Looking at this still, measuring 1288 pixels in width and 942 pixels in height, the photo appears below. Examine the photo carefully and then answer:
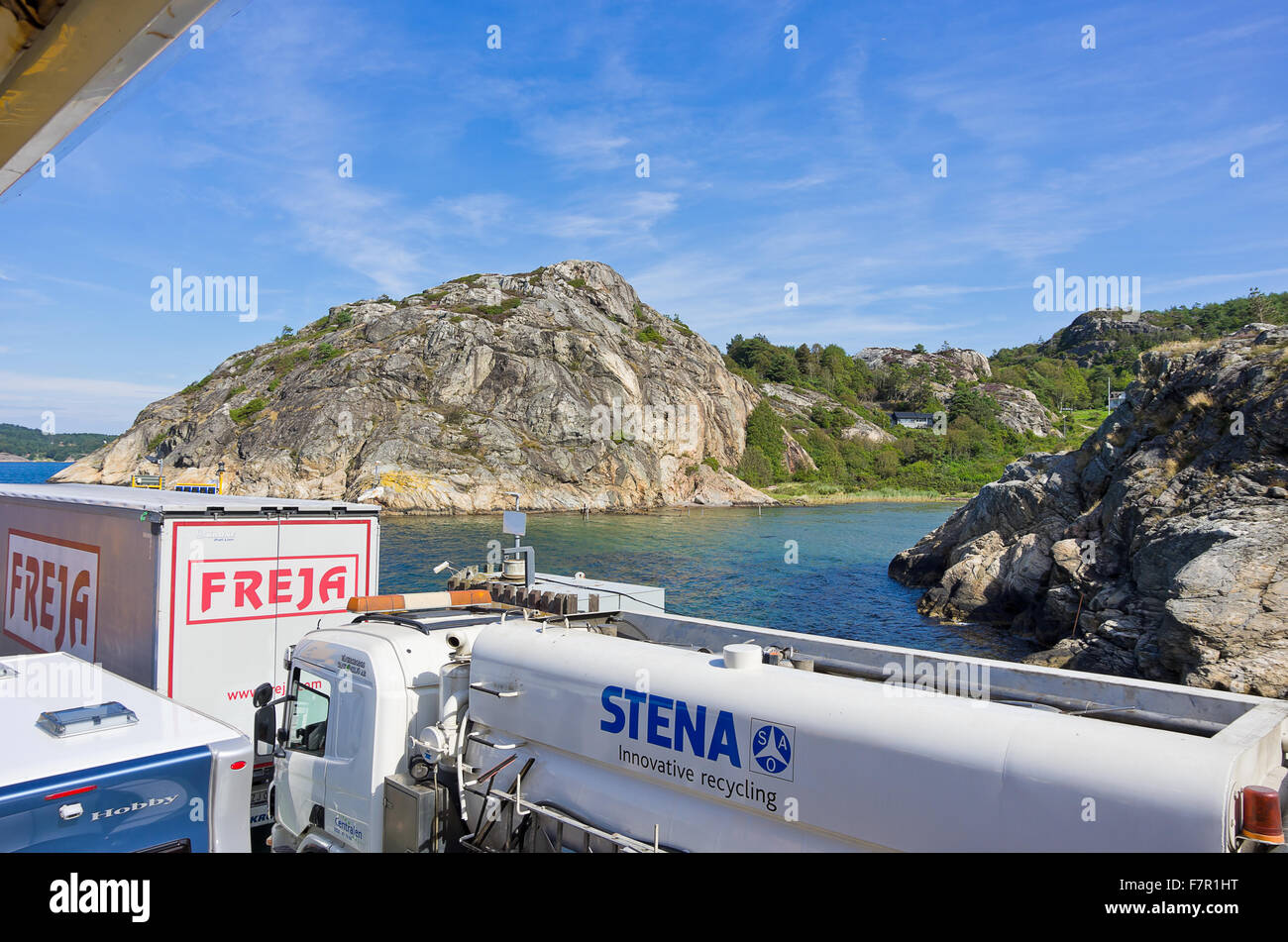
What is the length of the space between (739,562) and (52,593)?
4058 centimetres

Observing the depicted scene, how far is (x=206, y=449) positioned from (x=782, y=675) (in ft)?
271

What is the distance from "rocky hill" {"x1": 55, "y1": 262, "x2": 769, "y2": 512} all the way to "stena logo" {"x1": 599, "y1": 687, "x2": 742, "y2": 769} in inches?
2644

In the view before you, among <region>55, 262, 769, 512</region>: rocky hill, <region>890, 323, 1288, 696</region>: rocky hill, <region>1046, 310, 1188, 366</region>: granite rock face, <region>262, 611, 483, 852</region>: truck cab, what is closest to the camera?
<region>262, 611, 483, 852</region>: truck cab

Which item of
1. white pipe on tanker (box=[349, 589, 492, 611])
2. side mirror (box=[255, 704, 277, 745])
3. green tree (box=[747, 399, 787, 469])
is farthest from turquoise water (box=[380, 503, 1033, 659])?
green tree (box=[747, 399, 787, 469])

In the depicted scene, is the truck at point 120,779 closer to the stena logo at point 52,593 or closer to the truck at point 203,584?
the truck at point 203,584

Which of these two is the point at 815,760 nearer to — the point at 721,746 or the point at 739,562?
the point at 721,746

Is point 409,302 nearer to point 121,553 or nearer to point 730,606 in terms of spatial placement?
point 730,606

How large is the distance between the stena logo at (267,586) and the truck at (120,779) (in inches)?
140

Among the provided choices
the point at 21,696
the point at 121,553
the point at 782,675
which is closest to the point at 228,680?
the point at 121,553

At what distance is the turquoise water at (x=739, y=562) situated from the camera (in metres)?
31.7

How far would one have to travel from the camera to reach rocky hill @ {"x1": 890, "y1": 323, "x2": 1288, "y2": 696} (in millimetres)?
16438

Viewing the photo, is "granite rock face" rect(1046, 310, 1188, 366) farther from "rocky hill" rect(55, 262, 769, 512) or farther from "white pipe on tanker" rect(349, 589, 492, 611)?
"white pipe on tanker" rect(349, 589, 492, 611)

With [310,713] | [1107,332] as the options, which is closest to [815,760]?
[310,713]

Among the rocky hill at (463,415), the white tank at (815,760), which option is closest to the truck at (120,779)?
the white tank at (815,760)
